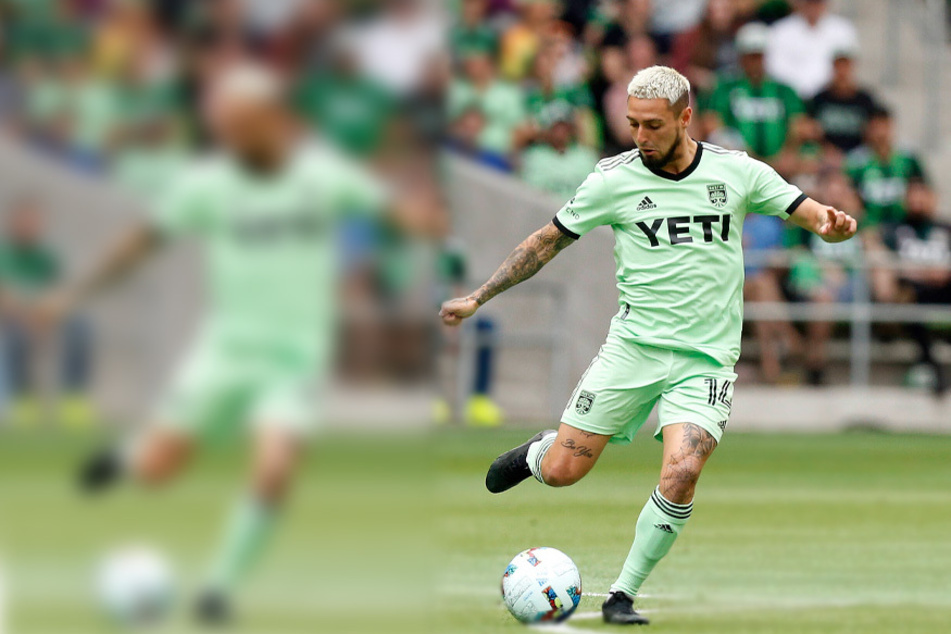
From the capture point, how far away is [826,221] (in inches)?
196

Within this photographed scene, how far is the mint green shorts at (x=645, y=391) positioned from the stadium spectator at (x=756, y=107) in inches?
282

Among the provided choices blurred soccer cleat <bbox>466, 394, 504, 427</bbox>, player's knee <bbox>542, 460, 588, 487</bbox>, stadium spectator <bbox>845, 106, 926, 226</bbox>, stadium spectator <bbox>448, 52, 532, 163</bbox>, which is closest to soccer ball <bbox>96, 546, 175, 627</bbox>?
player's knee <bbox>542, 460, 588, 487</bbox>

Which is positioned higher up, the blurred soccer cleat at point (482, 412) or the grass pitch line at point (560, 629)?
the blurred soccer cleat at point (482, 412)

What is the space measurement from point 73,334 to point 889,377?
515 inches

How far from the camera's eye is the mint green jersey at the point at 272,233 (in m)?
1.00

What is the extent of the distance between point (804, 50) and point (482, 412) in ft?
17.5

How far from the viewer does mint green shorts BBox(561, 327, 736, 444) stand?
5164mm

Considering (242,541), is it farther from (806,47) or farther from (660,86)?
(806,47)

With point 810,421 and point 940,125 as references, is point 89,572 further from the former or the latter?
point 940,125

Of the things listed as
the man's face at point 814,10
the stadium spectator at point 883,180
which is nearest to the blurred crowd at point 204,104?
the stadium spectator at point 883,180

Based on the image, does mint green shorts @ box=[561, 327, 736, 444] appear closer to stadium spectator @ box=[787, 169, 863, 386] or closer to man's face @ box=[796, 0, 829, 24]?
stadium spectator @ box=[787, 169, 863, 386]

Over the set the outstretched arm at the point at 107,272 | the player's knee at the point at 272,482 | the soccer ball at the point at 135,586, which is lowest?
the soccer ball at the point at 135,586

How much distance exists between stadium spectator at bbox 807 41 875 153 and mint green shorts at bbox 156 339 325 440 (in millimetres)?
13323

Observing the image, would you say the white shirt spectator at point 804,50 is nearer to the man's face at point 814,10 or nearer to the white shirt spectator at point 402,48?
the man's face at point 814,10
